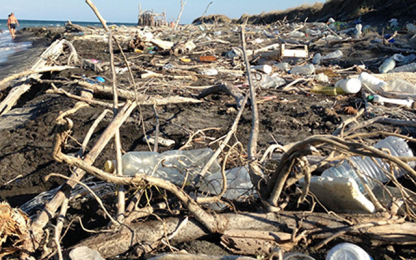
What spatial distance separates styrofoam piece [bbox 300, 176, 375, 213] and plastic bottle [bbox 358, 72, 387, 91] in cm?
355

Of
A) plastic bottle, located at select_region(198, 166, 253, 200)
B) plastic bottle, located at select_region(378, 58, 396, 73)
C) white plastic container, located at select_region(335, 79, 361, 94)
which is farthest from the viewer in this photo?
plastic bottle, located at select_region(378, 58, 396, 73)

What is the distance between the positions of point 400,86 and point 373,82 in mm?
388

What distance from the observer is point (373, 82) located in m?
5.38

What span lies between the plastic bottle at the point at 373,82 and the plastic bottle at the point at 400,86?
0.29 ft

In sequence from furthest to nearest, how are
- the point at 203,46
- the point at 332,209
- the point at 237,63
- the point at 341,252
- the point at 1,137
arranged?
the point at 203,46
the point at 237,63
the point at 1,137
the point at 332,209
the point at 341,252

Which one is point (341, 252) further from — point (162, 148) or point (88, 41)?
point (88, 41)

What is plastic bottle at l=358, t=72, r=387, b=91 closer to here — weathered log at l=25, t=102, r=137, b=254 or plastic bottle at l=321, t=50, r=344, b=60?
plastic bottle at l=321, t=50, r=344, b=60

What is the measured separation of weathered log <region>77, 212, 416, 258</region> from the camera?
1984 millimetres

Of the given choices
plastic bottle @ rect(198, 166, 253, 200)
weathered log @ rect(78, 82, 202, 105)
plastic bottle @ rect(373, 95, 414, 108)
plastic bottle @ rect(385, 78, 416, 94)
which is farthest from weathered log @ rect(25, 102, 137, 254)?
plastic bottle @ rect(385, 78, 416, 94)

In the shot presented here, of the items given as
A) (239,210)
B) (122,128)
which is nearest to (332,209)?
(239,210)

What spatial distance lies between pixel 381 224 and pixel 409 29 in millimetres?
10167

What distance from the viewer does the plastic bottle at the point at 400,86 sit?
511 cm

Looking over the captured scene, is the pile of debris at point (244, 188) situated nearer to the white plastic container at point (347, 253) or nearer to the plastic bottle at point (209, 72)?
the white plastic container at point (347, 253)

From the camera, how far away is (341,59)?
8430mm
